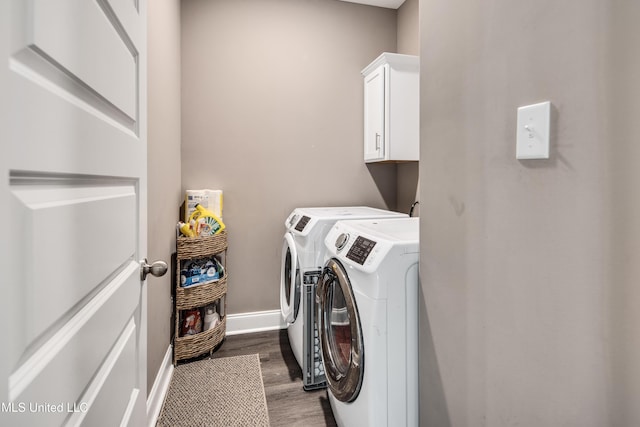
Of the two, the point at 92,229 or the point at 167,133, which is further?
the point at 167,133

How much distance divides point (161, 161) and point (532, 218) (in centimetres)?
174

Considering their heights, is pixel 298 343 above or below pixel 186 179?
below

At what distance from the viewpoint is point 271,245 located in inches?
106

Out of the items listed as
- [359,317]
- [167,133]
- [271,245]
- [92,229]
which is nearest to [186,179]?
[167,133]

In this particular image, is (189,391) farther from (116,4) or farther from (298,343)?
(116,4)

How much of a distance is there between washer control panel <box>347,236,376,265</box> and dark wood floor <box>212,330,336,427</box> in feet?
2.93

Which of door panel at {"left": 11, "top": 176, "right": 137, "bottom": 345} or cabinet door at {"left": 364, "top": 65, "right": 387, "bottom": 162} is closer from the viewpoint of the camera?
door panel at {"left": 11, "top": 176, "right": 137, "bottom": 345}

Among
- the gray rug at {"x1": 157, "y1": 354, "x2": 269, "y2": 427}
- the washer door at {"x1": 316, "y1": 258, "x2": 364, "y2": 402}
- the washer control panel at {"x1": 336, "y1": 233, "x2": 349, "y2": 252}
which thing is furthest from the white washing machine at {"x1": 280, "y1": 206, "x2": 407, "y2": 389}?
the washer control panel at {"x1": 336, "y1": 233, "x2": 349, "y2": 252}

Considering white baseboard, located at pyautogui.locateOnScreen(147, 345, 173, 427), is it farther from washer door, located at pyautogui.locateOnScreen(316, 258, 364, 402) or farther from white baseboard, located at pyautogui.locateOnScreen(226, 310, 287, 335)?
washer door, located at pyautogui.locateOnScreen(316, 258, 364, 402)

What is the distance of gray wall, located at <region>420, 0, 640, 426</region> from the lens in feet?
1.98

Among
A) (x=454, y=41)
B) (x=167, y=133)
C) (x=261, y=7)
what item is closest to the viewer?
(x=454, y=41)

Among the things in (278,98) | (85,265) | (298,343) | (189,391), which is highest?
(278,98)

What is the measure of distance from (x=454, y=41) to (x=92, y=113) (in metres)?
0.97
